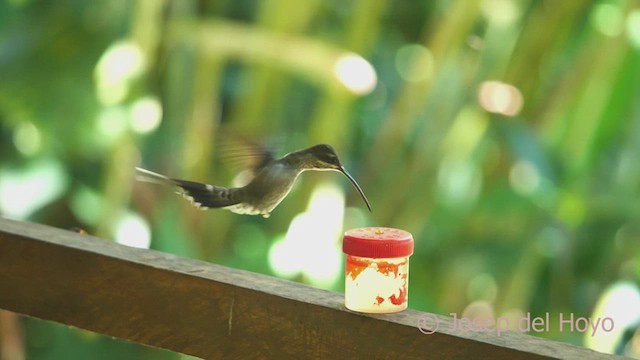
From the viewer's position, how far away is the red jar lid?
67 centimetres

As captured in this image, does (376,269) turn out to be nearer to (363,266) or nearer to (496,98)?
(363,266)

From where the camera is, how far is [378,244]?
0.67 meters

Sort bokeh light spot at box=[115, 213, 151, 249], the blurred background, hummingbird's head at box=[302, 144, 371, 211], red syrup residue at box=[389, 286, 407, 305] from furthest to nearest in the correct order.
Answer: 1. bokeh light spot at box=[115, 213, 151, 249]
2. the blurred background
3. red syrup residue at box=[389, 286, 407, 305]
4. hummingbird's head at box=[302, 144, 371, 211]

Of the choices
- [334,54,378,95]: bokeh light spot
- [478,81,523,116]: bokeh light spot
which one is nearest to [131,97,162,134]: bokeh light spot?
[334,54,378,95]: bokeh light spot

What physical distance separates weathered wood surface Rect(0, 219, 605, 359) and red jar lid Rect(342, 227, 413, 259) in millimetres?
46

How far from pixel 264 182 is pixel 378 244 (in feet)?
0.29

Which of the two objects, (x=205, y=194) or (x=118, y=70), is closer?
(x=205, y=194)

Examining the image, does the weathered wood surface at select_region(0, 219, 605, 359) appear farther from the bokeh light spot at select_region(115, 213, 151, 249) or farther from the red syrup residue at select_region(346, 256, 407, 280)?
the bokeh light spot at select_region(115, 213, 151, 249)

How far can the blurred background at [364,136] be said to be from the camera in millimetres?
1518

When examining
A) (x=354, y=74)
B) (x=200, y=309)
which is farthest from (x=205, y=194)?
(x=354, y=74)

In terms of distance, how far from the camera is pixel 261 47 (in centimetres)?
142

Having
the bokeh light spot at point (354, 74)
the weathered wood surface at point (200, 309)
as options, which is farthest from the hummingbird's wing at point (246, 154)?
the bokeh light spot at point (354, 74)

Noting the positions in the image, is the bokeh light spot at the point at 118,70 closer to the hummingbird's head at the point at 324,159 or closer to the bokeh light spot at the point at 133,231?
the bokeh light spot at the point at 133,231

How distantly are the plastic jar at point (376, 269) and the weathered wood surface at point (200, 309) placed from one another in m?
→ 0.01
